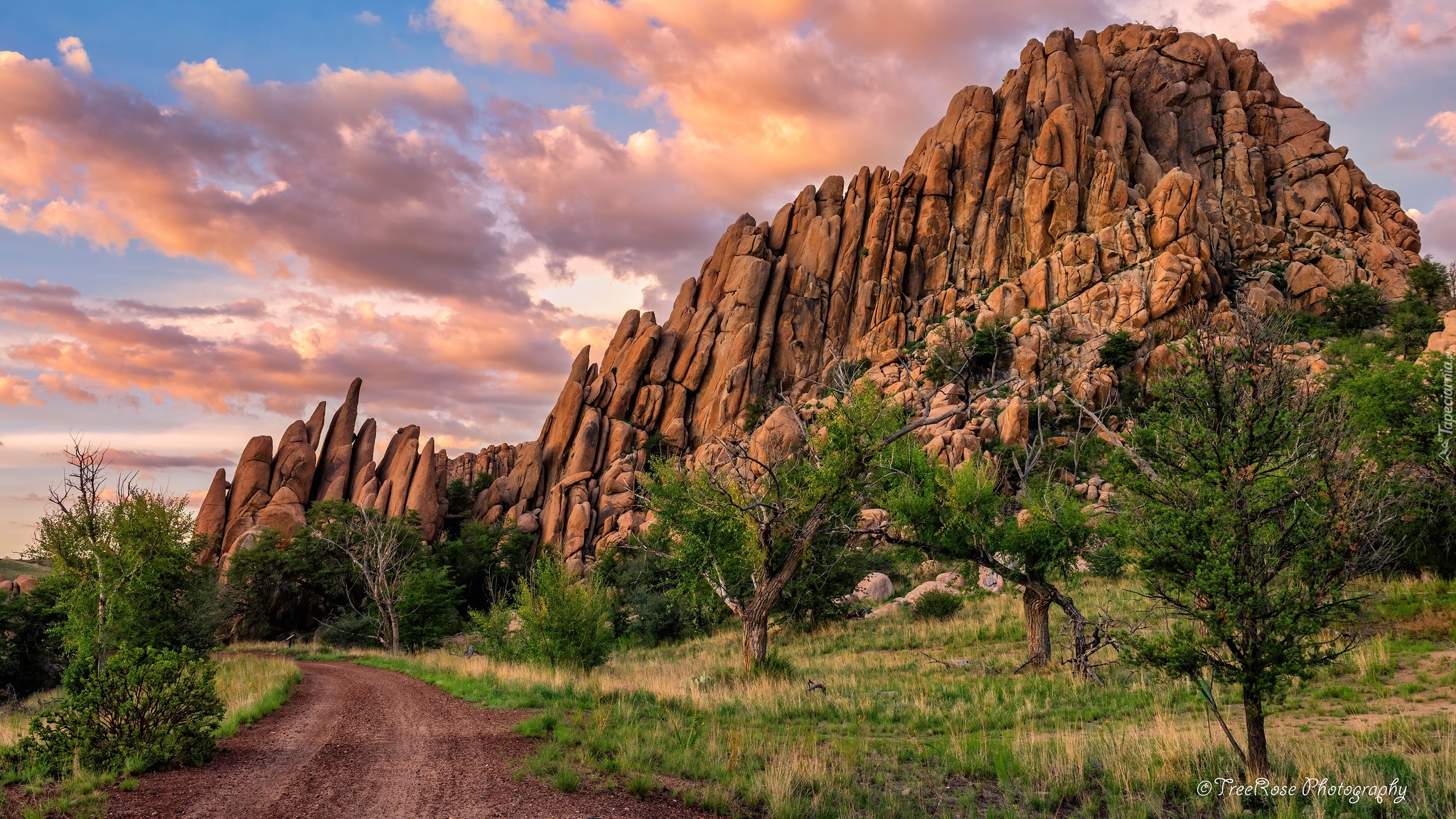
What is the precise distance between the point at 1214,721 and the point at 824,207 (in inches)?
3444

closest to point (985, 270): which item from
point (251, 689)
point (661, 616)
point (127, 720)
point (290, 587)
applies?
point (661, 616)

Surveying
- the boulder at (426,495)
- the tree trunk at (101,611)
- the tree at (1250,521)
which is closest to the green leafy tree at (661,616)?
the tree trunk at (101,611)

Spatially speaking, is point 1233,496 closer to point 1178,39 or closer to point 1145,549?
point 1145,549

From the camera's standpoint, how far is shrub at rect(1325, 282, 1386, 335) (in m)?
64.0

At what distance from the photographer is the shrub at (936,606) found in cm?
3081

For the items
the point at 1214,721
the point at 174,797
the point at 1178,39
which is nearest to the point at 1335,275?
the point at 1178,39

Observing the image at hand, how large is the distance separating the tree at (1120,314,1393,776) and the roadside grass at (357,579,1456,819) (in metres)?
1.36

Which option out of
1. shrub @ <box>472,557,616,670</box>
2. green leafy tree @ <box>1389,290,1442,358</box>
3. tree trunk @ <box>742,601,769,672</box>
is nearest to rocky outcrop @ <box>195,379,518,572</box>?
shrub @ <box>472,557,616,670</box>

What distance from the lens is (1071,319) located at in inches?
2717

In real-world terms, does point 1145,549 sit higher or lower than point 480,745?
higher

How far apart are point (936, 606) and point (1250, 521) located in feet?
79.5

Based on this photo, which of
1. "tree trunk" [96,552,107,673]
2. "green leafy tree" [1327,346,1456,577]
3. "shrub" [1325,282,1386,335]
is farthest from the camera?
"shrub" [1325,282,1386,335]

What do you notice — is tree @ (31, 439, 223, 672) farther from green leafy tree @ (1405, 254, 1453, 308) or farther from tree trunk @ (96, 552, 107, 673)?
green leafy tree @ (1405, 254, 1453, 308)

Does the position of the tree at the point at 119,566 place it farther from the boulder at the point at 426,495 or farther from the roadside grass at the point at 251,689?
the boulder at the point at 426,495
